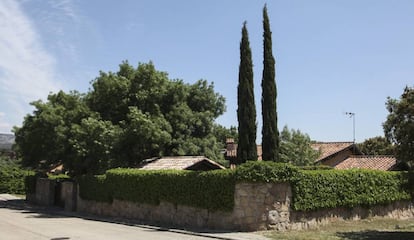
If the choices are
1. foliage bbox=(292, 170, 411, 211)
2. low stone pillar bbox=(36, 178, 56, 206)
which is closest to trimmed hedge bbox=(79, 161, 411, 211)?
foliage bbox=(292, 170, 411, 211)

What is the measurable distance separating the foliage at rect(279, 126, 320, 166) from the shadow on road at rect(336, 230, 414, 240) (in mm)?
19502

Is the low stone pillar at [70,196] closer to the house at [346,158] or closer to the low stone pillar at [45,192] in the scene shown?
the low stone pillar at [45,192]

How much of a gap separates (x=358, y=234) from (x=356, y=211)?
4.93m

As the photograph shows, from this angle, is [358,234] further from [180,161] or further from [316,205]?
[180,161]

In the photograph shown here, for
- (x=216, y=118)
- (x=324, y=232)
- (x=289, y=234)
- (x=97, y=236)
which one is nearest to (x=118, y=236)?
(x=97, y=236)

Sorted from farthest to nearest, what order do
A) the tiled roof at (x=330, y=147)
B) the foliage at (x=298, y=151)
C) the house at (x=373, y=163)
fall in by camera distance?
the tiled roof at (x=330, y=147), the foliage at (x=298, y=151), the house at (x=373, y=163)

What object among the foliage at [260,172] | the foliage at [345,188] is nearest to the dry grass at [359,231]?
the foliage at [345,188]

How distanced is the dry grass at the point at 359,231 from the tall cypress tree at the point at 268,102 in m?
4.29

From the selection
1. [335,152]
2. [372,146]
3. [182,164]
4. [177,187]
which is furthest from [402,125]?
[372,146]

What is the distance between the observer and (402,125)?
54.5 feet

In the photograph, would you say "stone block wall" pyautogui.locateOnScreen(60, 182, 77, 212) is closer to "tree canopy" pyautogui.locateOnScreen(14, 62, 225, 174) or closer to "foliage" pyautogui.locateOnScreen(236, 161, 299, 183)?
"tree canopy" pyautogui.locateOnScreen(14, 62, 225, 174)

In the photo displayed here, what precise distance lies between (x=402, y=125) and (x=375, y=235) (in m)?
4.80

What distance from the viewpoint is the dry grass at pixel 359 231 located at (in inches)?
673

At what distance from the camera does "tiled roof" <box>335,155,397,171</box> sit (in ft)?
116
